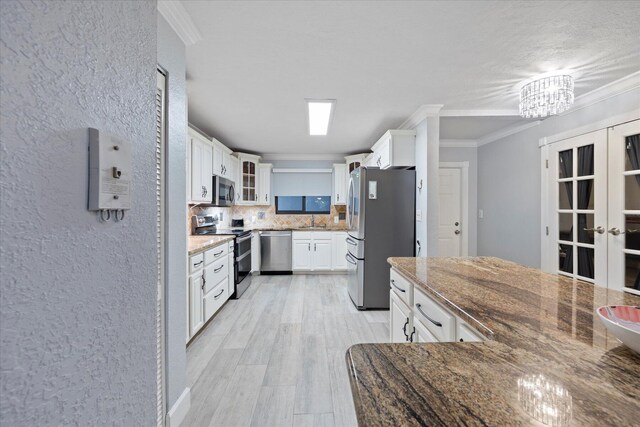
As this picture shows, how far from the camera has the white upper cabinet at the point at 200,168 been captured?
310 centimetres

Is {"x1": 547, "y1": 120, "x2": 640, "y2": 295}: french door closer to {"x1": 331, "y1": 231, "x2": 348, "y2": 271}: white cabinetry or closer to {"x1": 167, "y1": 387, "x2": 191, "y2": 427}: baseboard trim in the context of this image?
{"x1": 331, "y1": 231, "x2": 348, "y2": 271}: white cabinetry

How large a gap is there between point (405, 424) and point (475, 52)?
2297mm

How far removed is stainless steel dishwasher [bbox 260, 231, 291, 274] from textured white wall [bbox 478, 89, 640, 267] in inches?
124

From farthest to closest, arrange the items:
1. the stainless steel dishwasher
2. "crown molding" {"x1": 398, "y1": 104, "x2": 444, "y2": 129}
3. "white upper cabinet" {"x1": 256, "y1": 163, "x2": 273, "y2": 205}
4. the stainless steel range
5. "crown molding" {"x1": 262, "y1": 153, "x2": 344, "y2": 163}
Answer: "crown molding" {"x1": 262, "y1": 153, "x2": 344, "y2": 163} < "white upper cabinet" {"x1": 256, "y1": 163, "x2": 273, "y2": 205} < the stainless steel dishwasher < the stainless steel range < "crown molding" {"x1": 398, "y1": 104, "x2": 444, "y2": 129}

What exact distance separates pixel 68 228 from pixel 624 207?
11.9 feet

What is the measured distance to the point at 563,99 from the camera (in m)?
2.17

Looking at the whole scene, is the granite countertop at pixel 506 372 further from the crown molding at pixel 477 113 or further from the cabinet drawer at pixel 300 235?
the cabinet drawer at pixel 300 235

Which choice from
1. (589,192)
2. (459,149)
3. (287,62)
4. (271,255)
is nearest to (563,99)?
(589,192)

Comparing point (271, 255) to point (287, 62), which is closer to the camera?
point (287, 62)

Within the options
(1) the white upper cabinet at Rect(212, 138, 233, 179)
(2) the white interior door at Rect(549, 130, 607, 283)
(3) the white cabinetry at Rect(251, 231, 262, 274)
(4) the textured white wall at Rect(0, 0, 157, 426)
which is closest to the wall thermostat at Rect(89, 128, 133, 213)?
(4) the textured white wall at Rect(0, 0, 157, 426)

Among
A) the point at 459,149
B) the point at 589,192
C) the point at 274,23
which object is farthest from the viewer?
the point at 459,149

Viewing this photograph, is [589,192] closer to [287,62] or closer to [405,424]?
[287,62]

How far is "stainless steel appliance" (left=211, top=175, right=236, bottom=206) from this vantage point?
3775 millimetres

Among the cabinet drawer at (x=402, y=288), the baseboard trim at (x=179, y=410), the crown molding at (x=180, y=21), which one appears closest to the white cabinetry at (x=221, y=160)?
the crown molding at (x=180, y=21)
